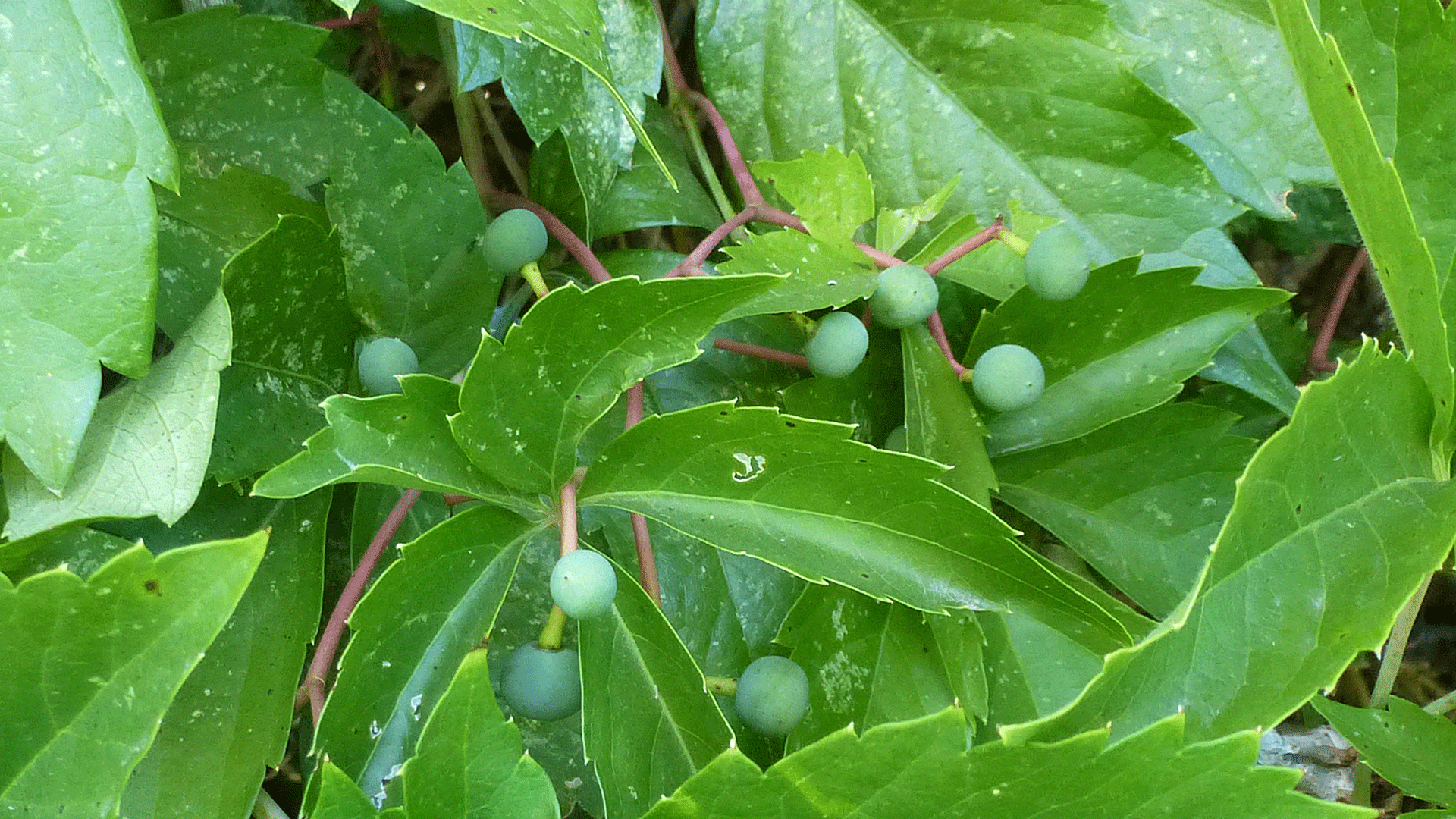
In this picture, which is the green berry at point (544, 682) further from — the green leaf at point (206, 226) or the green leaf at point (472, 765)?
the green leaf at point (206, 226)

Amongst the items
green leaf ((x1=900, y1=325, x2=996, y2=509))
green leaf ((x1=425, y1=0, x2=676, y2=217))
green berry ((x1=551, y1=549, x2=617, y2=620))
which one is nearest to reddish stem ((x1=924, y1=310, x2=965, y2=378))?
green leaf ((x1=900, y1=325, x2=996, y2=509))

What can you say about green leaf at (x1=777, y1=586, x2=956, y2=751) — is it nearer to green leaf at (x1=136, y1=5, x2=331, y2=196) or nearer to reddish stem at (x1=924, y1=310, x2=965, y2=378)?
reddish stem at (x1=924, y1=310, x2=965, y2=378)

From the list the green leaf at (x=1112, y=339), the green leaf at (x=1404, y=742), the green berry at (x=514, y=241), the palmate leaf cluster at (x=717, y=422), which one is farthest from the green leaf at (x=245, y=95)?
the green leaf at (x=1404, y=742)

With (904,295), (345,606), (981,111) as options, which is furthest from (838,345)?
(345,606)

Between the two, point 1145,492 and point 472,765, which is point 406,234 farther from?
point 1145,492

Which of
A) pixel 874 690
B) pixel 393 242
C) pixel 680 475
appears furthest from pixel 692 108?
pixel 874 690
